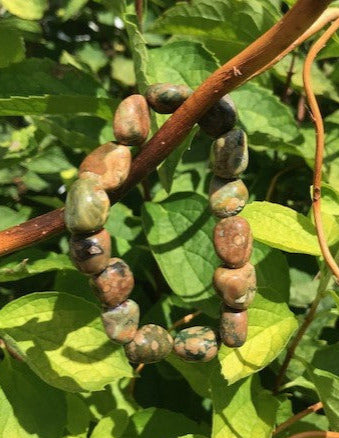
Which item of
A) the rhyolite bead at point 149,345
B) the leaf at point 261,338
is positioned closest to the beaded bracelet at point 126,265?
the rhyolite bead at point 149,345

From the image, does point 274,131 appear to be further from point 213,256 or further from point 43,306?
point 43,306

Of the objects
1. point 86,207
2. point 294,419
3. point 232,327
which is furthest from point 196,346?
point 294,419

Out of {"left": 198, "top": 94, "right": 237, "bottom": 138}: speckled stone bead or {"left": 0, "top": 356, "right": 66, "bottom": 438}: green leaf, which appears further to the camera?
{"left": 0, "top": 356, "right": 66, "bottom": 438}: green leaf

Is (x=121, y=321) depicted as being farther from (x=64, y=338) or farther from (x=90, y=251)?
(x=64, y=338)

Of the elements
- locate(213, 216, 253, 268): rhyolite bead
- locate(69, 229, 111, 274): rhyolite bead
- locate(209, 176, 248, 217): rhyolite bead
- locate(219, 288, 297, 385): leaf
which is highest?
locate(69, 229, 111, 274): rhyolite bead

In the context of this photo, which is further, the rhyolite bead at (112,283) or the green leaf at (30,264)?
the green leaf at (30,264)

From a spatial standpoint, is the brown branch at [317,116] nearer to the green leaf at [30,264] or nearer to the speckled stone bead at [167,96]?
the speckled stone bead at [167,96]

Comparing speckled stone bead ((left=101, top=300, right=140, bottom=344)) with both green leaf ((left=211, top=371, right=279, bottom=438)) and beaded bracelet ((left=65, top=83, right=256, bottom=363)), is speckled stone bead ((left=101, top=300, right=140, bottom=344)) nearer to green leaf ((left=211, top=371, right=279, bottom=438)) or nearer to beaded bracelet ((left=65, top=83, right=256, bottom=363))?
beaded bracelet ((left=65, top=83, right=256, bottom=363))

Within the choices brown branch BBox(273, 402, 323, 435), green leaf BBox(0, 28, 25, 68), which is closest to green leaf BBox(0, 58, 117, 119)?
green leaf BBox(0, 28, 25, 68)
